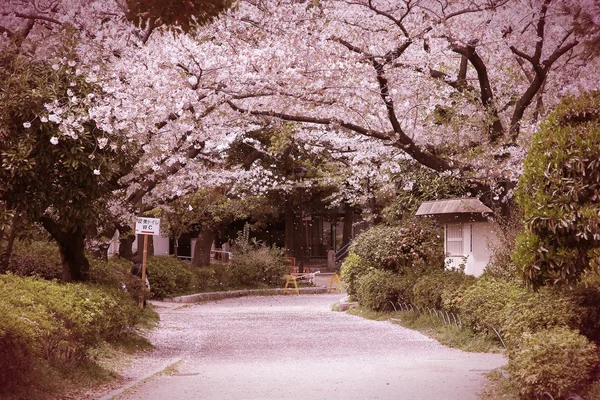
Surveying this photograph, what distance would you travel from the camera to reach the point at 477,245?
20719mm

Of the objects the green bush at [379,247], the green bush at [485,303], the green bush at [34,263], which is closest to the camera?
the green bush at [485,303]

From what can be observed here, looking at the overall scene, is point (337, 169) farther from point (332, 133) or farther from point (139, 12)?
point (139, 12)

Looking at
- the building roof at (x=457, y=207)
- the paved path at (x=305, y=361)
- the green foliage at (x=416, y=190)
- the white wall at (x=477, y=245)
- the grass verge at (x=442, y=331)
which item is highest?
the green foliage at (x=416, y=190)

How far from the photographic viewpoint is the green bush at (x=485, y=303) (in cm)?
1428

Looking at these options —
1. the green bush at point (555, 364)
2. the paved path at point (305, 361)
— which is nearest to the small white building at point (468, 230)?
the paved path at point (305, 361)

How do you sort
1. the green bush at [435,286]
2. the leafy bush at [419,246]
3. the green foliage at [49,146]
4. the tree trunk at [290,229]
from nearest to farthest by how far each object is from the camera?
the green foliage at [49,146] → the green bush at [435,286] → the leafy bush at [419,246] → the tree trunk at [290,229]

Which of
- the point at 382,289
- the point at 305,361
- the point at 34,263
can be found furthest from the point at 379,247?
the point at 305,361

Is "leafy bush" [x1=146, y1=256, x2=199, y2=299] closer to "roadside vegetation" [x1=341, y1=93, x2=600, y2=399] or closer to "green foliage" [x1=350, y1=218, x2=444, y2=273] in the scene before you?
"green foliage" [x1=350, y1=218, x2=444, y2=273]

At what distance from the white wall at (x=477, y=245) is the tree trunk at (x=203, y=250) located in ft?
68.0

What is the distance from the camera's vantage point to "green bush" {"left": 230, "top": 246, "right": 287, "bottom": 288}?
3978cm

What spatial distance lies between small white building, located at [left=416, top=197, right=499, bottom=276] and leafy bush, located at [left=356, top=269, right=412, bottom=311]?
6.15 feet

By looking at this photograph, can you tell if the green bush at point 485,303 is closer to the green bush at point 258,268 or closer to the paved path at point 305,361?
the paved path at point 305,361

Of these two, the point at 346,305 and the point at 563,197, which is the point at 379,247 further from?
the point at 563,197

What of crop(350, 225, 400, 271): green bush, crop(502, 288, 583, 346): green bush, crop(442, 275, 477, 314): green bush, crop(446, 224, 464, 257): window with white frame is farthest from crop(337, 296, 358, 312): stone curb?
crop(502, 288, 583, 346): green bush
